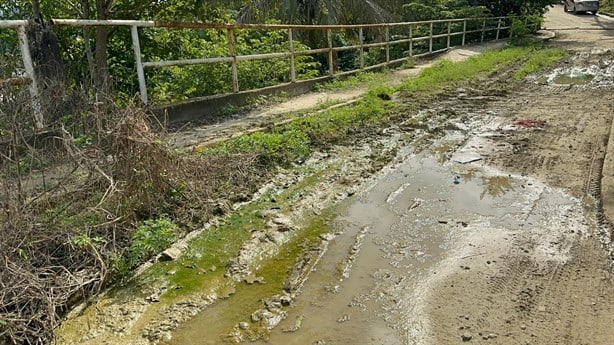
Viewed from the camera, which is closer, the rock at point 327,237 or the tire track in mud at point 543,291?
the tire track in mud at point 543,291

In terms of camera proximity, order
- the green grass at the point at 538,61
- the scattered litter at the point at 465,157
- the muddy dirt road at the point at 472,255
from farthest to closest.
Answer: the green grass at the point at 538,61
the scattered litter at the point at 465,157
the muddy dirt road at the point at 472,255

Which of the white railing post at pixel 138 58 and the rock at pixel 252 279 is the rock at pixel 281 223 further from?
the white railing post at pixel 138 58

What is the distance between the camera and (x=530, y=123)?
794 cm

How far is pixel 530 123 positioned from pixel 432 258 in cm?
490

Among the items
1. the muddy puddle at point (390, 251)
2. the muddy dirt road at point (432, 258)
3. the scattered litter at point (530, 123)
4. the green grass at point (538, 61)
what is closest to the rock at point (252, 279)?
the muddy dirt road at point (432, 258)

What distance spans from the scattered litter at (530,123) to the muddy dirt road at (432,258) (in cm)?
42

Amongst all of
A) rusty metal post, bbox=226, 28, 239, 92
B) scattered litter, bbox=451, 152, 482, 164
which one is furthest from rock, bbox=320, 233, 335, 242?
rusty metal post, bbox=226, 28, 239, 92

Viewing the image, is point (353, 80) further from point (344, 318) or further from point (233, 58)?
point (344, 318)

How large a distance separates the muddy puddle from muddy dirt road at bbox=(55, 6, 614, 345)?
12 millimetres

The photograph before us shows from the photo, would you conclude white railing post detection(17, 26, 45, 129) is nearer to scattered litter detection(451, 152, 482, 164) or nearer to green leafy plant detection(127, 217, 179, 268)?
green leafy plant detection(127, 217, 179, 268)

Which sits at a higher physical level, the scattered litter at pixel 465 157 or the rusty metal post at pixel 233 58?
the rusty metal post at pixel 233 58

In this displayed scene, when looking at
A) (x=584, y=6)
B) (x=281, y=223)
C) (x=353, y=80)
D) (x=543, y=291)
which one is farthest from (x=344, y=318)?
(x=584, y=6)

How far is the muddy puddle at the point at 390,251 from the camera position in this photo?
317cm

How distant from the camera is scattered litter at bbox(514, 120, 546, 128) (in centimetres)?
779
